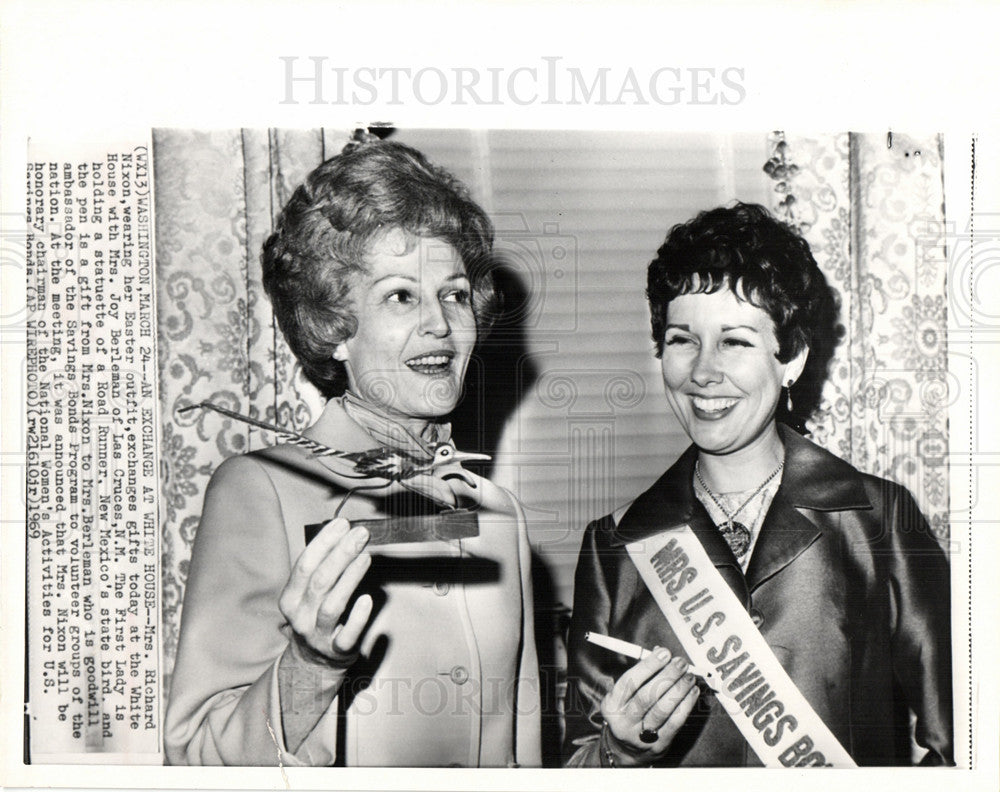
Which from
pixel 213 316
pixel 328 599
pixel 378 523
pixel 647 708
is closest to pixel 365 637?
pixel 328 599

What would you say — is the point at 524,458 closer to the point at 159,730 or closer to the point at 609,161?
the point at 609,161

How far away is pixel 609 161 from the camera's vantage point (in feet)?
7.26

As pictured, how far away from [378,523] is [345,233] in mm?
665

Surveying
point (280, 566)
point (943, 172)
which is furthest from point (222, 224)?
point (943, 172)

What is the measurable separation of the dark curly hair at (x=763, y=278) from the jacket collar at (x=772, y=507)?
10 cm

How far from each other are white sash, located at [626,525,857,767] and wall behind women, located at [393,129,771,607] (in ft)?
0.95

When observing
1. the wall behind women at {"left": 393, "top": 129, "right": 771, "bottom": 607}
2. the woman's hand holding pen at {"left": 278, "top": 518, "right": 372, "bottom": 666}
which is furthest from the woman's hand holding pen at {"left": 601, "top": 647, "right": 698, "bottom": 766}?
the woman's hand holding pen at {"left": 278, "top": 518, "right": 372, "bottom": 666}

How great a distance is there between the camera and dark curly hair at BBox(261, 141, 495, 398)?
2158mm

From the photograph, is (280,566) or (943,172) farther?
(943,172)

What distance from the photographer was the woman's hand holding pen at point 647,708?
7.06 feet

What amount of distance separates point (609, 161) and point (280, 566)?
3.94ft

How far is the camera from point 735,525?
87.0 inches

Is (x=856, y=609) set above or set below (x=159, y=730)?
above

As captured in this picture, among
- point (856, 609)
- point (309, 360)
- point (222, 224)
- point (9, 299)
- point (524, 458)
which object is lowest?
point (856, 609)
